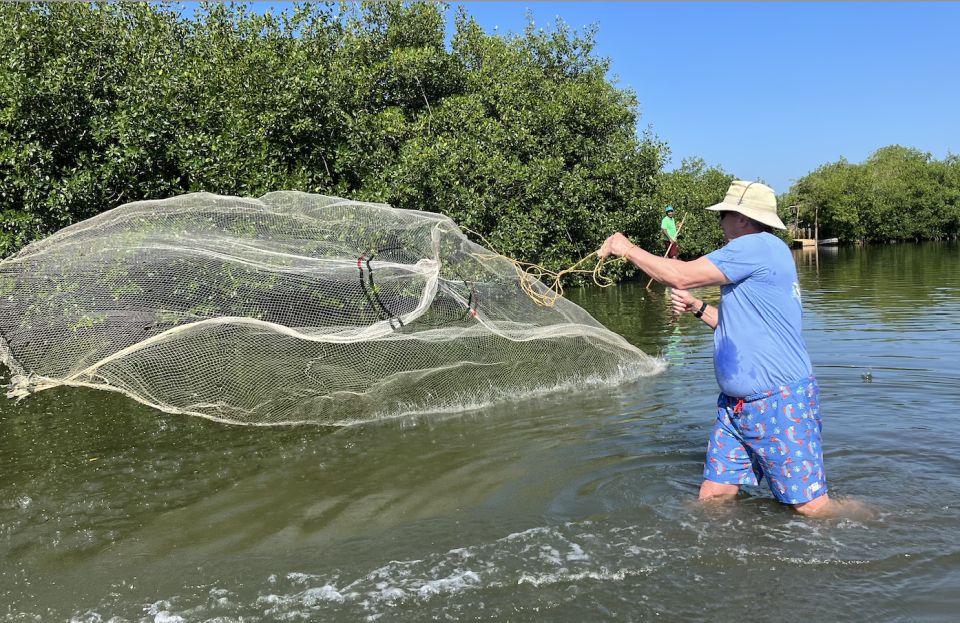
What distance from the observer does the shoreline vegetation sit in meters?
10.7

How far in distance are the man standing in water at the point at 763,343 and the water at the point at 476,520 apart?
459mm

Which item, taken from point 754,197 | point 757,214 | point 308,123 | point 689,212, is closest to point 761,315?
point 757,214

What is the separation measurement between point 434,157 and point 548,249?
478cm

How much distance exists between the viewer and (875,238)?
77.2 meters

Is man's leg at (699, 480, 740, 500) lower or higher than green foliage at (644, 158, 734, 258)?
lower

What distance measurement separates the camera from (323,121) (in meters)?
14.1

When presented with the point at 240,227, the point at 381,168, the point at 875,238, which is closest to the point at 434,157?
the point at 381,168

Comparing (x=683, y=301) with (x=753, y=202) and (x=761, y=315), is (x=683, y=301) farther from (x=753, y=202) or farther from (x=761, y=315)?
(x=753, y=202)

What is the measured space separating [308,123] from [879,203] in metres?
75.6

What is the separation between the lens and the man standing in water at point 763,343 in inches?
150

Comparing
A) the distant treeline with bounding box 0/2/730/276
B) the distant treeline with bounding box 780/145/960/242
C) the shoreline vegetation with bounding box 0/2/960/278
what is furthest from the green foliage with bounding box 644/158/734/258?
the distant treeline with bounding box 780/145/960/242

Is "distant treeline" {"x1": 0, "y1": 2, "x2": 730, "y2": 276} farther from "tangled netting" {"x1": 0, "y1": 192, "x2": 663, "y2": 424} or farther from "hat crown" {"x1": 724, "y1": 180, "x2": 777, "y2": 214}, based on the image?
"hat crown" {"x1": 724, "y1": 180, "x2": 777, "y2": 214}

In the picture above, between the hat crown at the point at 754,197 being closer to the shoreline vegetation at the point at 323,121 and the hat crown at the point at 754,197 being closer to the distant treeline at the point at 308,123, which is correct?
the shoreline vegetation at the point at 323,121

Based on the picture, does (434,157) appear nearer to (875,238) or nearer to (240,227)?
(240,227)
